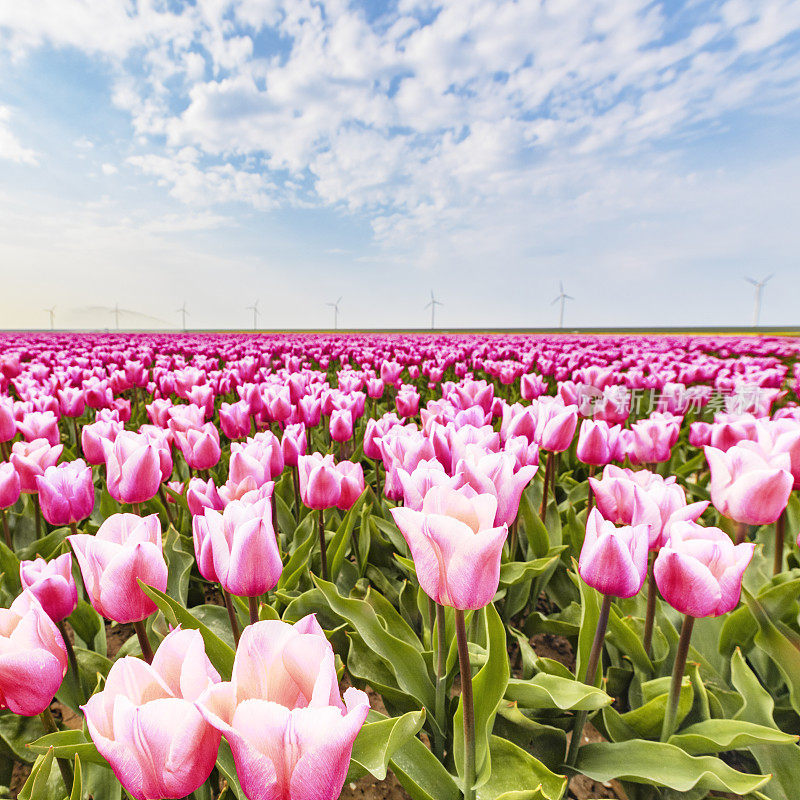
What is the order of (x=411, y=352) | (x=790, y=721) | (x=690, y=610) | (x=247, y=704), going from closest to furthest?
(x=247, y=704) → (x=690, y=610) → (x=790, y=721) → (x=411, y=352)

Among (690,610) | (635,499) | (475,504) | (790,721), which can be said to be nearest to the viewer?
(475,504)

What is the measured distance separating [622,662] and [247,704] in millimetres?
1974

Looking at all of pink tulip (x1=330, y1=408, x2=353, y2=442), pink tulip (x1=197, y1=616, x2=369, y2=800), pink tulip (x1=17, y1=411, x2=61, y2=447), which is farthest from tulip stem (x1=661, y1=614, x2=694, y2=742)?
pink tulip (x1=17, y1=411, x2=61, y2=447)

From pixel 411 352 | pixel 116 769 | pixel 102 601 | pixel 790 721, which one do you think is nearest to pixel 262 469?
pixel 102 601

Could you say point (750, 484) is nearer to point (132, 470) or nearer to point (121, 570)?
point (121, 570)

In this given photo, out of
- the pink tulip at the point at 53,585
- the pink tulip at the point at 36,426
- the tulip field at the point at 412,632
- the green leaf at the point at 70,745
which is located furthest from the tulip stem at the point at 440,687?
the pink tulip at the point at 36,426

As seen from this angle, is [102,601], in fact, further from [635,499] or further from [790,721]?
[790,721]

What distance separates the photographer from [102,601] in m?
1.24

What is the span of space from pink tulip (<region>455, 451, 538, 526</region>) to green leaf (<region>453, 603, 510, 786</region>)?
0.93 ft

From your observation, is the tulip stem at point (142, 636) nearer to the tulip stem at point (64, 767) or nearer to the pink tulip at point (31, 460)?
the tulip stem at point (64, 767)

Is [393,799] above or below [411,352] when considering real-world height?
below

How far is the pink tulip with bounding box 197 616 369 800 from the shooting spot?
68 cm

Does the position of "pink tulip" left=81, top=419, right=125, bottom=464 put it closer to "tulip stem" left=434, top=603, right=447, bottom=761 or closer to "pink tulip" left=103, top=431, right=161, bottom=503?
"pink tulip" left=103, top=431, right=161, bottom=503

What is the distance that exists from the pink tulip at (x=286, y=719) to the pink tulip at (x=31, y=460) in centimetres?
207
